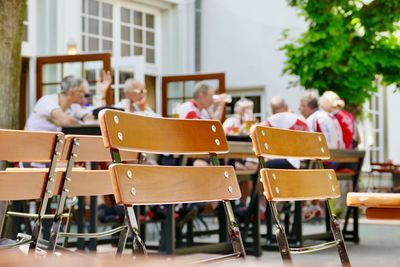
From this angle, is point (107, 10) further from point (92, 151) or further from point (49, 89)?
point (92, 151)

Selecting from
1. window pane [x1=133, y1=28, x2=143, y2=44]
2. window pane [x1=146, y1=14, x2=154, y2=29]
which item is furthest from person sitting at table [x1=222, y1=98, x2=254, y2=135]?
window pane [x1=146, y1=14, x2=154, y2=29]

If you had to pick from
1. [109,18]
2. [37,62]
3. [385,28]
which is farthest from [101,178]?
[109,18]

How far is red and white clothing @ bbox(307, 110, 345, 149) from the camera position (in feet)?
27.5

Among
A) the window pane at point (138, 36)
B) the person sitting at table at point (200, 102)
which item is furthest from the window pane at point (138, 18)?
the person sitting at table at point (200, 102)

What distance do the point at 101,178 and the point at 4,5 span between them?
8.69ft

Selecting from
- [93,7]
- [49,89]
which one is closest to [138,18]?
[93,7]

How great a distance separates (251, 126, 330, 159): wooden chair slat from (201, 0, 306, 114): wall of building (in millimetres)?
10975

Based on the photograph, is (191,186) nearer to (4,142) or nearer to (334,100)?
(4,142)

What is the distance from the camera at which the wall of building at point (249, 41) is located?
46.0 ft

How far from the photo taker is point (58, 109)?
7.46 metres

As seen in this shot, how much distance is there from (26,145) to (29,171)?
3.5 inches

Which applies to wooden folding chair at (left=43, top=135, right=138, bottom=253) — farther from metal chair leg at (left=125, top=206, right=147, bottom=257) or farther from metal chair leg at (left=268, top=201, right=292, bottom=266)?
metal chair leg at (left=125, top=206, right=147, bottom=257)

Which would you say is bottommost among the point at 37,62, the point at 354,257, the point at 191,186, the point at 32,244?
the point at 354,257

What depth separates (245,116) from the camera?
8719mm
